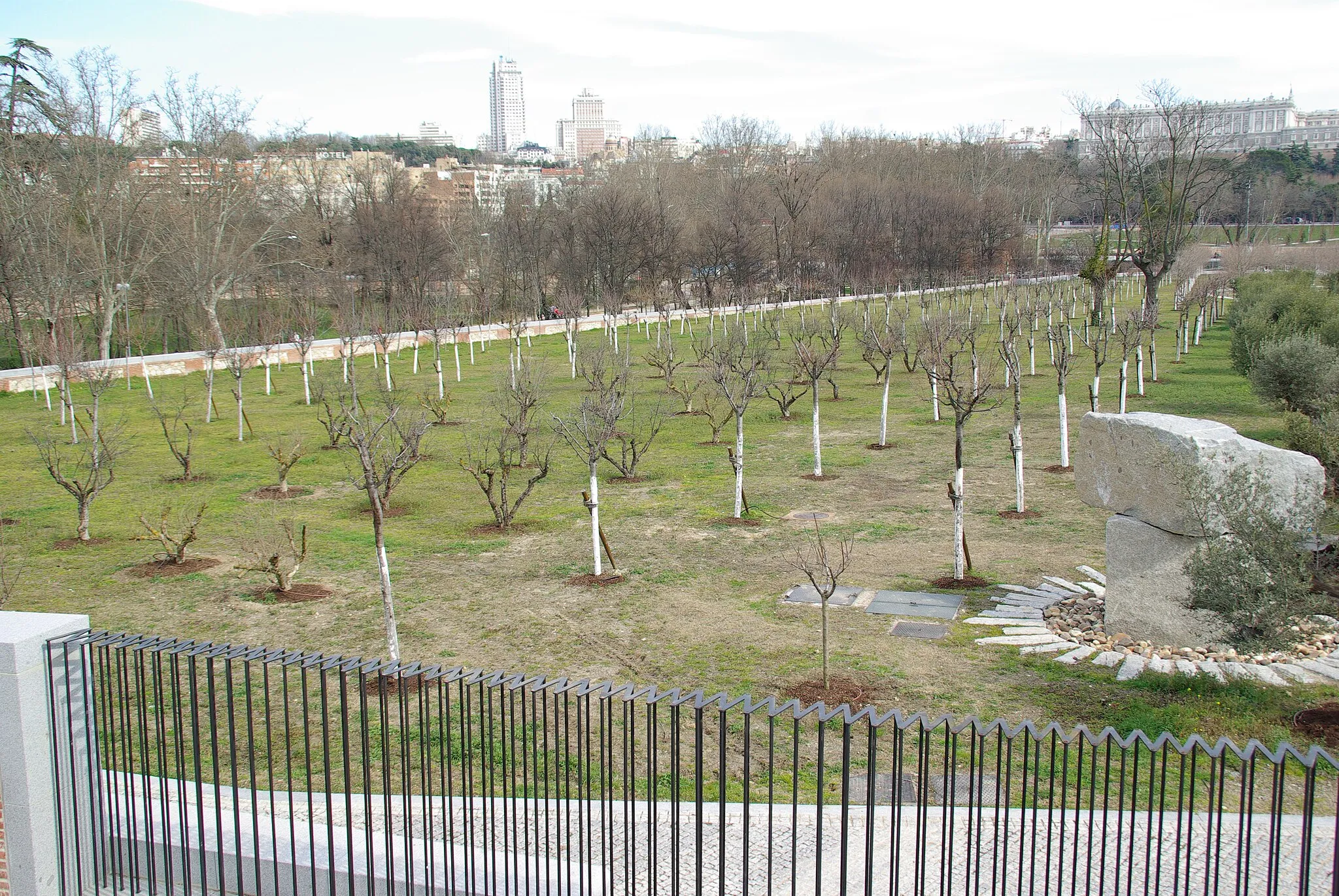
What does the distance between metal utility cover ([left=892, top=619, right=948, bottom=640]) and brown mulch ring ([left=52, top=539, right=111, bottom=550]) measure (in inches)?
436

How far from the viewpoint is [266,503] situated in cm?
1805

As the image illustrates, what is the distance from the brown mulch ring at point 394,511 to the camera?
56.4 ft

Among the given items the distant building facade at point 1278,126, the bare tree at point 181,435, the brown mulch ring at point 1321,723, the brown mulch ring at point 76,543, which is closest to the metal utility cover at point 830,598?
the brown mulch ring at point 1321,723

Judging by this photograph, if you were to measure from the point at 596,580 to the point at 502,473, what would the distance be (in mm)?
3413

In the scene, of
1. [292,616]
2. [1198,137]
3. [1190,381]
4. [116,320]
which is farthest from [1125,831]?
[116,320]

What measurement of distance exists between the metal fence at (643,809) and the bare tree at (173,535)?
602cm

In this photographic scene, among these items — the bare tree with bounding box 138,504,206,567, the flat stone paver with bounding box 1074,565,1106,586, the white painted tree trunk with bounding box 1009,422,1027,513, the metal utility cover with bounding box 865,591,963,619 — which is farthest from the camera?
the white painted tree trunk with bounding box 1009,422,1027,513

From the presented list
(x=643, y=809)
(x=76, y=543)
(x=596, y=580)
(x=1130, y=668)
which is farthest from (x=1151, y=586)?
(x=76, y=543)

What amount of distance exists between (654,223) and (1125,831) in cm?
4904

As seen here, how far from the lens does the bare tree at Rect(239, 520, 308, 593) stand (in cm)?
1264

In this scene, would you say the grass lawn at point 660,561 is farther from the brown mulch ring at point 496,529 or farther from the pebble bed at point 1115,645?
the pebble bed at point 1115,645

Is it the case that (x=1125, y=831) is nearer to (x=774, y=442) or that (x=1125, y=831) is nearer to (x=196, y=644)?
(x=196, y=644)

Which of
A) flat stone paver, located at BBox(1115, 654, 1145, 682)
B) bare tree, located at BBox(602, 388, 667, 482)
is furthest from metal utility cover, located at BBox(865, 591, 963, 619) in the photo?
bare tree, located at BBox(602, 388, 667, 482)

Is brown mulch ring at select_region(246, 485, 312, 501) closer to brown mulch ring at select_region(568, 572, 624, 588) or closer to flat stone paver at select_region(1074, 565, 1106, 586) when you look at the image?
brown mulch ring at select_region(568, 572, 624, 588)
